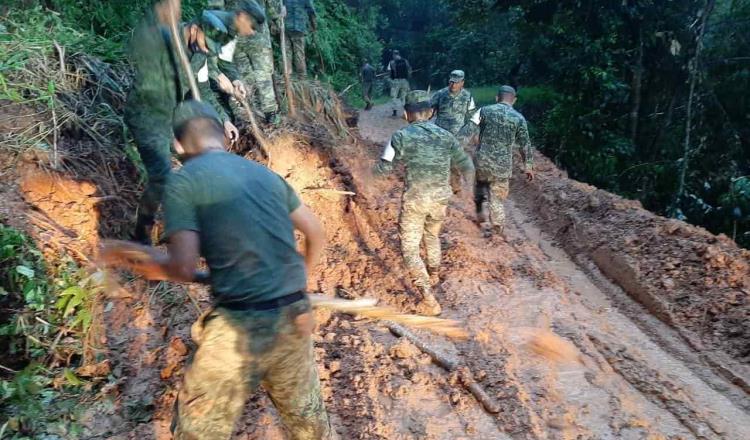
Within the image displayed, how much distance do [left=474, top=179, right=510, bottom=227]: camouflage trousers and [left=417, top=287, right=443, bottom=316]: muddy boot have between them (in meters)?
2.16

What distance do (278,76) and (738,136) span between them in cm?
852

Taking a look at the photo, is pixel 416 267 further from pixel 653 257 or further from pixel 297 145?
pixel 653 257

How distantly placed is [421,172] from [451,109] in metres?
3.09

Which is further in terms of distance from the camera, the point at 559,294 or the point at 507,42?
the point at 507,42

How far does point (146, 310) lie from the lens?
4.43m

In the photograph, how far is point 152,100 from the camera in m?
4.19

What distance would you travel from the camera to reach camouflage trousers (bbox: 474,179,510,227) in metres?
6.94

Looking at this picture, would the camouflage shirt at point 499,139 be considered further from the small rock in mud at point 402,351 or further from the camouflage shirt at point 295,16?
the camouflage shirt at point 295,16

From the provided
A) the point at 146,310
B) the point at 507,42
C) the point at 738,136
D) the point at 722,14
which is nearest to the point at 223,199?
the point at 146,310

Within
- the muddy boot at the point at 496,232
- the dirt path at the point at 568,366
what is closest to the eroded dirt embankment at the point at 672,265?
the dirt path at the point at 568,366

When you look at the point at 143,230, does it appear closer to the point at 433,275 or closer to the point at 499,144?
the point at 433,275

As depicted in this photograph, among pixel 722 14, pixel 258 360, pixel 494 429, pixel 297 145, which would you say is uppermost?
pixel 722 14

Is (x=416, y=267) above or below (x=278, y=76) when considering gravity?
below

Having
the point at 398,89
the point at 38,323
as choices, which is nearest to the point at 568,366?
the point at 38,323
